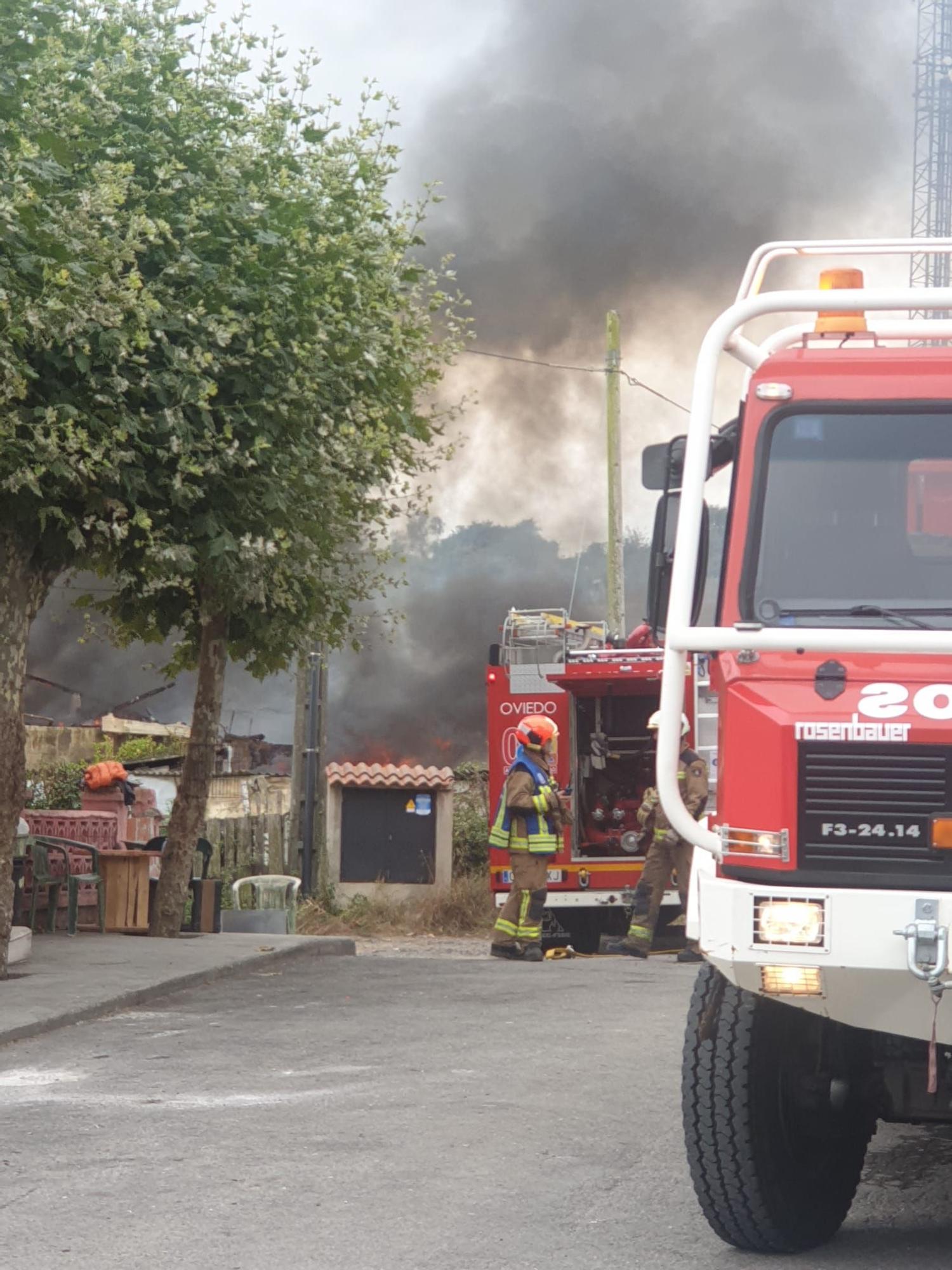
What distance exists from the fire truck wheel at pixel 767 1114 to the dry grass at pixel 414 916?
15.3 meters

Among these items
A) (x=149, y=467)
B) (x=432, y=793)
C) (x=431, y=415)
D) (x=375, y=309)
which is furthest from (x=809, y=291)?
(x=432, y=793)

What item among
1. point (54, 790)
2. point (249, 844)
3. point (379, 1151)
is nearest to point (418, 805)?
point (249, 844)

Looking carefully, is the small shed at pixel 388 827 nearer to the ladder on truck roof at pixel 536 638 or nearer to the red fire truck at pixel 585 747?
the red fire truck at pixel 585 747

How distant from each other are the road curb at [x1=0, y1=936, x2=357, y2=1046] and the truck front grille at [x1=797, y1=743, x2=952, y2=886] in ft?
18.8

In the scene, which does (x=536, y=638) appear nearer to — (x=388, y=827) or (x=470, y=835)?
(x=388, y=827)

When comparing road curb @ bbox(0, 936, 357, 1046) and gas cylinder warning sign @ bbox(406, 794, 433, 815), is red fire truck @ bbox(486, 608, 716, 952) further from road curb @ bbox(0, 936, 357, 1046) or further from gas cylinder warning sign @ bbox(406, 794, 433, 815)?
gas cylinder warning sign @ bbox(406, 794, 433, 815)

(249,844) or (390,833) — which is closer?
(249,844)

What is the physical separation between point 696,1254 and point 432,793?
60.7ft

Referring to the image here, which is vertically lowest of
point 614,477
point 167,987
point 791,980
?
point 167,987

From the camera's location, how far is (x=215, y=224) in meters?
11.6

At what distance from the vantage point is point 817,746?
15.7ft

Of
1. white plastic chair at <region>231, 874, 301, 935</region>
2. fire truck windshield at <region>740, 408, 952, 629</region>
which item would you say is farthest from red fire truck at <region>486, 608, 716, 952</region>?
Answer: fire truck windshield at <region>740, 408, 952, 629</region>

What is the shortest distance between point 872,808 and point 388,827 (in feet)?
62.6

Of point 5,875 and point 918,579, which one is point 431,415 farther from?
point 918,579
